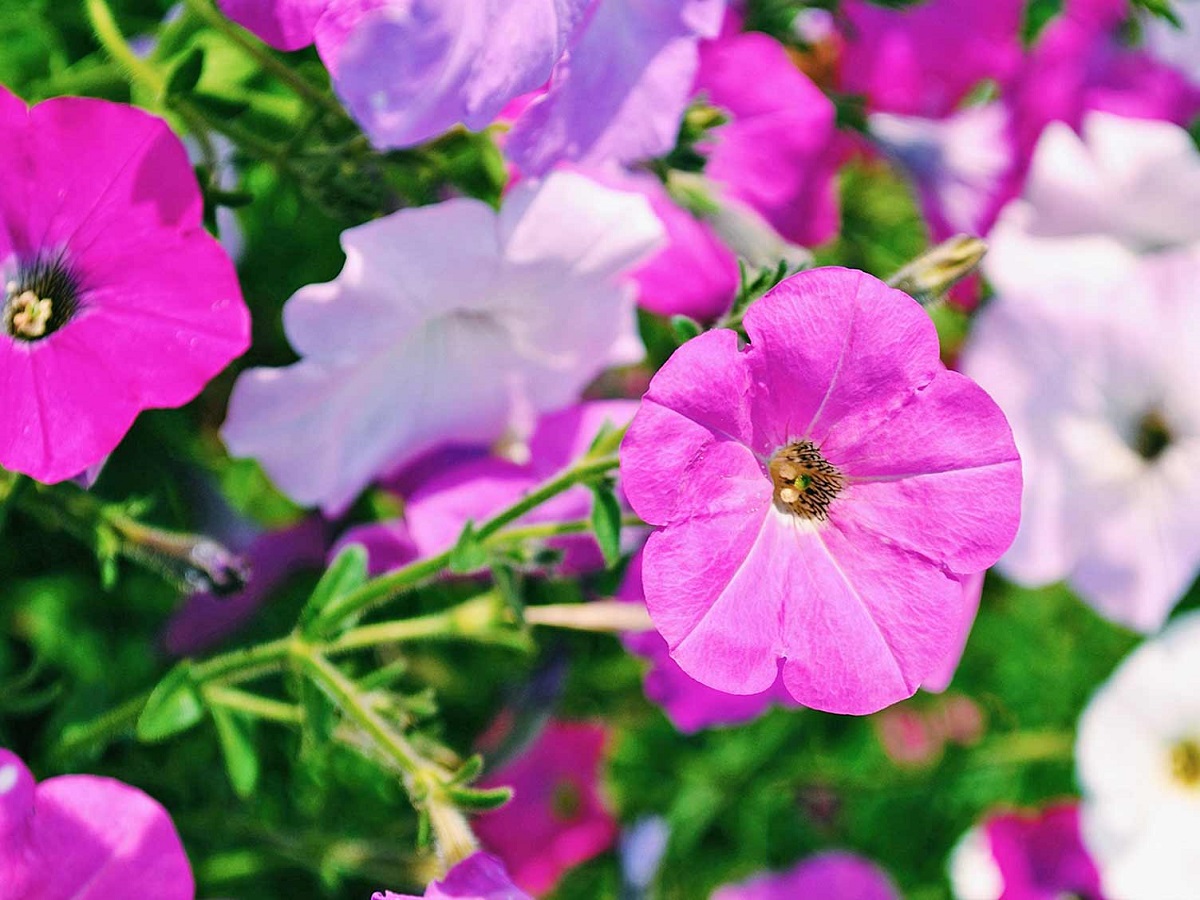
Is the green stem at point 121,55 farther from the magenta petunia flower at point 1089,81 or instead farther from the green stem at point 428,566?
the magenta petunia flower at point 1089,81

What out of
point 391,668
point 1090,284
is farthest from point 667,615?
point 1090,284

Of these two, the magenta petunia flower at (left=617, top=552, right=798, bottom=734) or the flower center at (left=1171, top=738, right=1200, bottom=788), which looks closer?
the magenta petunia flower at (left=617, top=552, right=798, bottom=734)

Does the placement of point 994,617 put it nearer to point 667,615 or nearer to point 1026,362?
point 1026,362

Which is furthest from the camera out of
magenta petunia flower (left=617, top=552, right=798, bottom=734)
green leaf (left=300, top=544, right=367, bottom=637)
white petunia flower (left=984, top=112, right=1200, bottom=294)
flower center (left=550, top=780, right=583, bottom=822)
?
flower center (left=550, top=780, right=583, bottom=822)

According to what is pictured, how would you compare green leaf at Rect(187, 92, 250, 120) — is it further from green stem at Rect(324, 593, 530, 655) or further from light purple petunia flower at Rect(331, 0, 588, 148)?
green stem at Rect(324, 593, 530, 655)

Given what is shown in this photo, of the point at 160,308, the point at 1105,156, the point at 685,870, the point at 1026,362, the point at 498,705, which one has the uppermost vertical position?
the point at 160,308

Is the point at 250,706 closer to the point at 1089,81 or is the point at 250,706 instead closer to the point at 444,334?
the point at 444,334

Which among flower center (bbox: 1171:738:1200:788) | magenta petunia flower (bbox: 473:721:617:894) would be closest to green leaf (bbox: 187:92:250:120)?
magenta petunia flower (bbox: 473:721:617:894)

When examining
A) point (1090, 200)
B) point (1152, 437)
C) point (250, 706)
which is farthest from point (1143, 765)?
point (250, 706)
